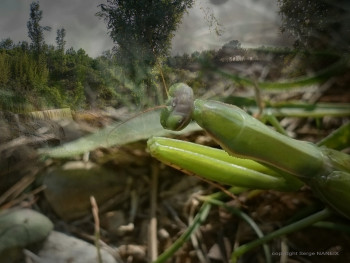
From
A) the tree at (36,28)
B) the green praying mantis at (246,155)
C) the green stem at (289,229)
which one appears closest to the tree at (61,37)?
the tree at (36,28)

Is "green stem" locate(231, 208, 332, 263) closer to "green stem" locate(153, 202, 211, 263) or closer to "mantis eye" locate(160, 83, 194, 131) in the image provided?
"green stem" locate(153, 202, 211, 263)

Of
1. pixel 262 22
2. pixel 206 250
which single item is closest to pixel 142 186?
pixel 206 250

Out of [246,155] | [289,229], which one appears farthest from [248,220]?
[246,155]

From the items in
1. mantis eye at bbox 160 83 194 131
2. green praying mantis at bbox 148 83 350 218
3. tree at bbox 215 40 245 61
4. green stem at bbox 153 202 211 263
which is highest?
tree at bbox 215 40 245 61

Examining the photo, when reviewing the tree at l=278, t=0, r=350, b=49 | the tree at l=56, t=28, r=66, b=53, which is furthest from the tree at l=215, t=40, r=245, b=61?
the tree at l=56, t=28, r=66, b=53

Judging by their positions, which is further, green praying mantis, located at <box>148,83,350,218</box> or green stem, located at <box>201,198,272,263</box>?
green stem, located at <box>201,198,272,263</box>

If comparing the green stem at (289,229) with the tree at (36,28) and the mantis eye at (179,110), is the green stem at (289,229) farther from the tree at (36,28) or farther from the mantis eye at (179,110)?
the tree at (36,28)

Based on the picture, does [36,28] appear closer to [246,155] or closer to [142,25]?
[142,25]
